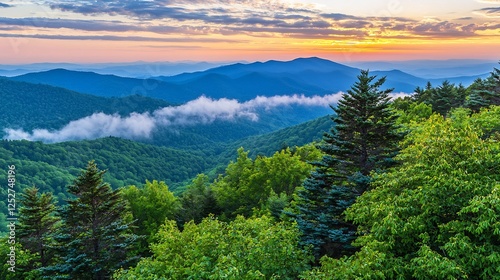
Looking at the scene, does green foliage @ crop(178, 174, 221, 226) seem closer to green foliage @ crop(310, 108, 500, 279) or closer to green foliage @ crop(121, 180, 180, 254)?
green foliage @ crop(121, 180, 180, 254)

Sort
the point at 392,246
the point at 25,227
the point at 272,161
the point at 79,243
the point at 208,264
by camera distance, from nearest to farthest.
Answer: the point at 392,246 < the point at 208,264 < the point at 79,243 < the point at 25,227 < the point at 272,161

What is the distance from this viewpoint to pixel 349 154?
25.7m

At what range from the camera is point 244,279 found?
1486 cm

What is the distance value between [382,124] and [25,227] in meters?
30.0

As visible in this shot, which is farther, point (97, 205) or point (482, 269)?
point (97, 205)

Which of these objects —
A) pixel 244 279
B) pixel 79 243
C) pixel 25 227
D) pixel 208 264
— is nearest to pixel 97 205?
pixel 79 243

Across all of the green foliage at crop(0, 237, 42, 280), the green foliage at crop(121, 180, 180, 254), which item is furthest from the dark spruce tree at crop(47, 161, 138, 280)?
the green foliage at crop(121, 180, 180, 254)

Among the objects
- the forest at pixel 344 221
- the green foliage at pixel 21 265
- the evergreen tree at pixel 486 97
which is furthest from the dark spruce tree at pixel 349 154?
the evergreen tree at pixel 486 97

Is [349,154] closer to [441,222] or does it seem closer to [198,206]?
[441,222]

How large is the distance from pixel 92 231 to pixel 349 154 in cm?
2095

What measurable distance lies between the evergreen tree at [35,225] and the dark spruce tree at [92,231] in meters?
2.63

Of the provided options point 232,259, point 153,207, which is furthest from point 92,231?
point 153,207

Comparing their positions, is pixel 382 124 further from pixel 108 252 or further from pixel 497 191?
pixel 108 252

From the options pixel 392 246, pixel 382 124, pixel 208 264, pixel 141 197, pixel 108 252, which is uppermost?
pixel 382 124
